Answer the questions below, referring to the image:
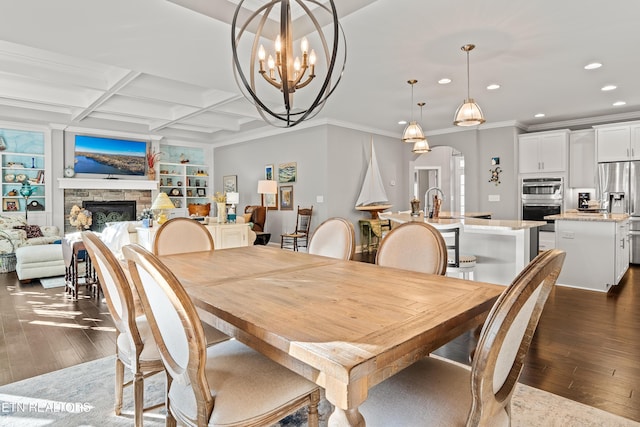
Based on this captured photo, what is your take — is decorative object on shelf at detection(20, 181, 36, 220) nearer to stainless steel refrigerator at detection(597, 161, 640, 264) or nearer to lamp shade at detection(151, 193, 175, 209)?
lamp shade at detection(151, 193, 175, 209)

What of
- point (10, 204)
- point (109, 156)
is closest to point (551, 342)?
point (109, 156)

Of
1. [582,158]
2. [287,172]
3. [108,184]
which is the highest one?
[582,158]

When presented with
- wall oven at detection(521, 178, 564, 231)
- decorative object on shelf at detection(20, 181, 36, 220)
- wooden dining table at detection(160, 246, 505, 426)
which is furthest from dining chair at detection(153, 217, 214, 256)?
wall oven at detection(521, 178, 564, 231)

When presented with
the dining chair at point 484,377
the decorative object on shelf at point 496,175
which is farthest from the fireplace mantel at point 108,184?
the dining chair at point 484,377

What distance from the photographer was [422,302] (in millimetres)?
1288

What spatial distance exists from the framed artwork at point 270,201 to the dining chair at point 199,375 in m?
6.44

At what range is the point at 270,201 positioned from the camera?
7.89 metres

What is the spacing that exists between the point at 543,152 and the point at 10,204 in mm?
10119

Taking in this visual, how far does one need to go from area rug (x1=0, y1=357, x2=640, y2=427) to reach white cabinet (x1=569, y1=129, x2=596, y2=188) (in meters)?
5.91

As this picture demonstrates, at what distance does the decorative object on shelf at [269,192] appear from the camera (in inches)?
285

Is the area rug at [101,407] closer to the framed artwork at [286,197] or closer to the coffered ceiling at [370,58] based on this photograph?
the coffered ceiling at [370,58]

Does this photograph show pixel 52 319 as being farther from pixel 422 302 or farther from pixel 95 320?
pixel 422 302

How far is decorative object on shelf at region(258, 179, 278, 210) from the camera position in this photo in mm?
7242

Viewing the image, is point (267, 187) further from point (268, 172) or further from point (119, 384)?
point (119, 384)
